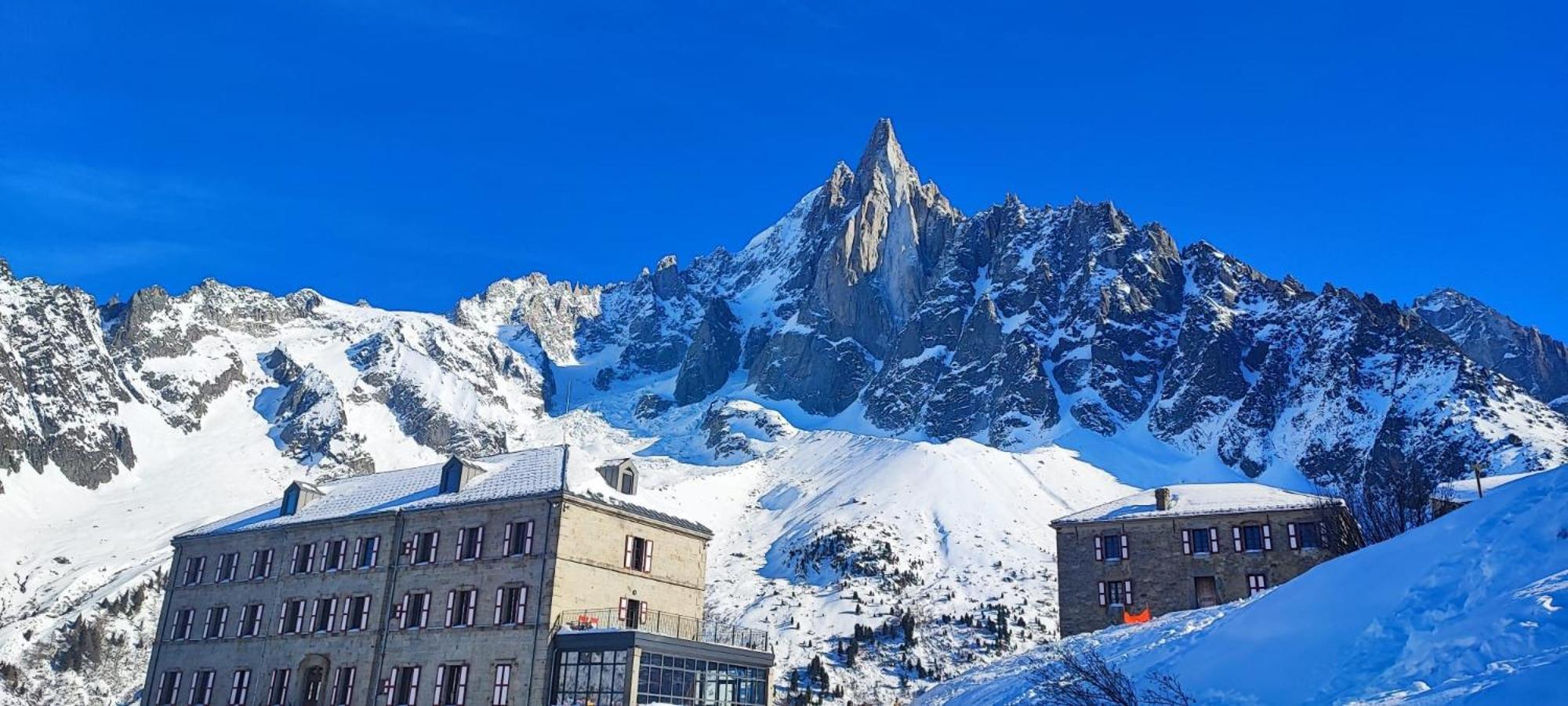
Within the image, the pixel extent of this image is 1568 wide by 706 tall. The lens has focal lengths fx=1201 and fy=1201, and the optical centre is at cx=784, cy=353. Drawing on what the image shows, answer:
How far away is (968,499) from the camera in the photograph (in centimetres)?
17425

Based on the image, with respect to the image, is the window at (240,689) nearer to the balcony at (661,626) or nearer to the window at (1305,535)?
the balcony at (661,626)

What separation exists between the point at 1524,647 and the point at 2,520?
201 meters

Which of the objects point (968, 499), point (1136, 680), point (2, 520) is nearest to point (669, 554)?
point (1136, 680)

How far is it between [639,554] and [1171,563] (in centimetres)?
3033

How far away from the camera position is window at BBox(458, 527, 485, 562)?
5681 cm

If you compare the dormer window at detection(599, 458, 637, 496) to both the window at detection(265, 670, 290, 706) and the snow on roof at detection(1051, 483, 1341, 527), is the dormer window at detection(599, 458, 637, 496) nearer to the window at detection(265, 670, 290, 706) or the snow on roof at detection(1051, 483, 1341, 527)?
the window at detection(265, 670, 290, 706)

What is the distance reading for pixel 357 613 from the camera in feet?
195

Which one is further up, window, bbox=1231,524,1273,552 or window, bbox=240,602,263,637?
window, bbox=1231,524,1273,552

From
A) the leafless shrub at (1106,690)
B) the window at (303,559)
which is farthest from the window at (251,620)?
the leafless shrub at (1106,690)

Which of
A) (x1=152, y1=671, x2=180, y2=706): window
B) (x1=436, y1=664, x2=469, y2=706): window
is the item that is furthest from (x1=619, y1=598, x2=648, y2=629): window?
(x1=152, y1=671, x2=180, y2=706): window

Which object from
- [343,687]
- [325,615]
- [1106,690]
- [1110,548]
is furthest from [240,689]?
[1106,690]

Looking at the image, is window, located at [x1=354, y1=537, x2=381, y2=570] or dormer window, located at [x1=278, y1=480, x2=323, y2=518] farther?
dormer window, located at [x1=278, y1=480, x2=323, y2=518]

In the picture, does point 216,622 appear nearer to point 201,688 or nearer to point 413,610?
point 201,688

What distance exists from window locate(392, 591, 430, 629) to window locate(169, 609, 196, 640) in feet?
50.5
